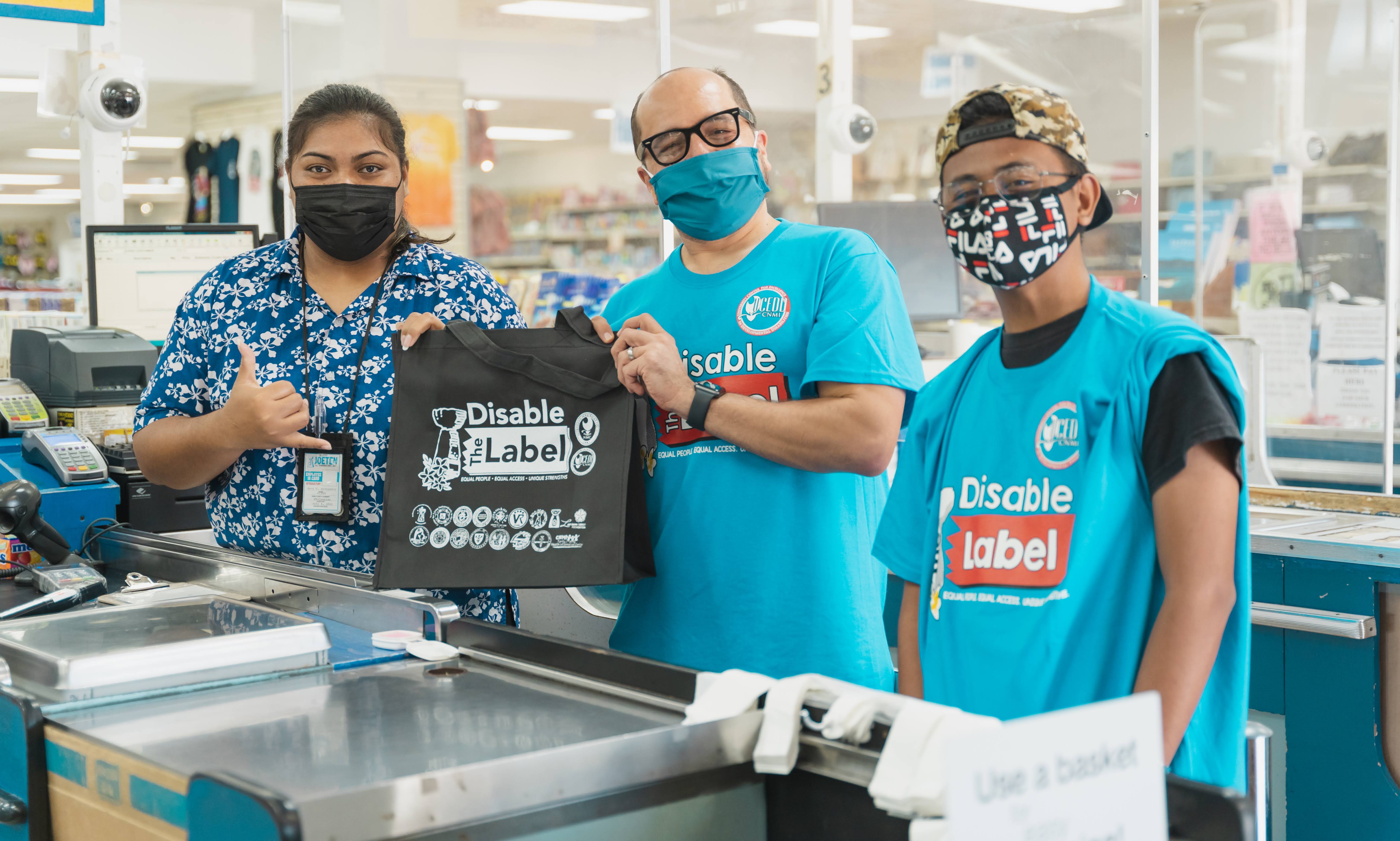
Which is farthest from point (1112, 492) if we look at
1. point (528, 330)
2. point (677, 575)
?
point (528, 330)

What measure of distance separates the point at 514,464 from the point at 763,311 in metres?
0.45

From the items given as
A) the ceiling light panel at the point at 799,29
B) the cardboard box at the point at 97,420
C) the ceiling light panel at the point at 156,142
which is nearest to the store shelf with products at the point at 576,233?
the ceiling light panel at the point at 799,29

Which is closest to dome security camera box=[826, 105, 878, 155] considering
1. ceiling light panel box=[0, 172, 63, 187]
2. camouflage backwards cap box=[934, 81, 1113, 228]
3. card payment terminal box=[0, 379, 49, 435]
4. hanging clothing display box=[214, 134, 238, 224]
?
card payment terminal box=[0, 379, 49, 435]

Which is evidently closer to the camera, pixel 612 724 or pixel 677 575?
pixel 612 724

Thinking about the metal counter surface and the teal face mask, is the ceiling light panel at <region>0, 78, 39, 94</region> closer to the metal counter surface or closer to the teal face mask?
the teal face mask

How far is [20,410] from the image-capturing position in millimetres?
3047

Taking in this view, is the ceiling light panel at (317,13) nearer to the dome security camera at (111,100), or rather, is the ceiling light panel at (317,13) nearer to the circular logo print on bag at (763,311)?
the dome security camera at (111,100)

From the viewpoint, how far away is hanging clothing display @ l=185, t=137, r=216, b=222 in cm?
1099

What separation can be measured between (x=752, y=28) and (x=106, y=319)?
634 cm

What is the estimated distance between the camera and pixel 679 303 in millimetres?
1968

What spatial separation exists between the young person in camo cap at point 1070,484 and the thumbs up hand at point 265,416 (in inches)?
39.2

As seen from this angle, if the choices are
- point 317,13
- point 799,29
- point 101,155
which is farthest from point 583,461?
point 799,29

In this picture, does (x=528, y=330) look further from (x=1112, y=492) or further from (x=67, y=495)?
(x=67, y=495)

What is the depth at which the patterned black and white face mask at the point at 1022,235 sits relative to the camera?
1.46 meters
